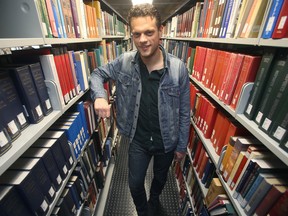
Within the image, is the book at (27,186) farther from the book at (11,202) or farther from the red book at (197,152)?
the red book at (197,152)

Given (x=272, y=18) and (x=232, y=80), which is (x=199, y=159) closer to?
(x=232, y=80)

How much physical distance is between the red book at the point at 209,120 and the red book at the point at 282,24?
65 centimetres

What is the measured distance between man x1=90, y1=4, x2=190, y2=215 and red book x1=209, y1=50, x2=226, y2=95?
7.3 inches

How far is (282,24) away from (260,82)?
23 cm

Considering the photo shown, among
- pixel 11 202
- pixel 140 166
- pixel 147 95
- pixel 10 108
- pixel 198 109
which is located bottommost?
pixel 140 166

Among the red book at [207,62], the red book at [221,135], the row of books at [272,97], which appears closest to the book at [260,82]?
the row of books at [272,97]

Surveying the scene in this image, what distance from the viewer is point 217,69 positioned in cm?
116

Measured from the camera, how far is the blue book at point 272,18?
63 centimetres

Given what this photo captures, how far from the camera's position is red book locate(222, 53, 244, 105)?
2.91 ft

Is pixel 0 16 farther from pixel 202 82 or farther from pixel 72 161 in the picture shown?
pixel 202 82

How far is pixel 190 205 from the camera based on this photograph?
4.99 feet

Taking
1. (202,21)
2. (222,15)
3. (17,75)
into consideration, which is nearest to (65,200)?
(17,75)

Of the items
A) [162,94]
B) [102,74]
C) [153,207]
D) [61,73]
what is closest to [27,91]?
[61,73]

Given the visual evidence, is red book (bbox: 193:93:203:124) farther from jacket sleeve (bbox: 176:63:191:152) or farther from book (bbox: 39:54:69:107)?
book (bbox: 39:54:69:107)
